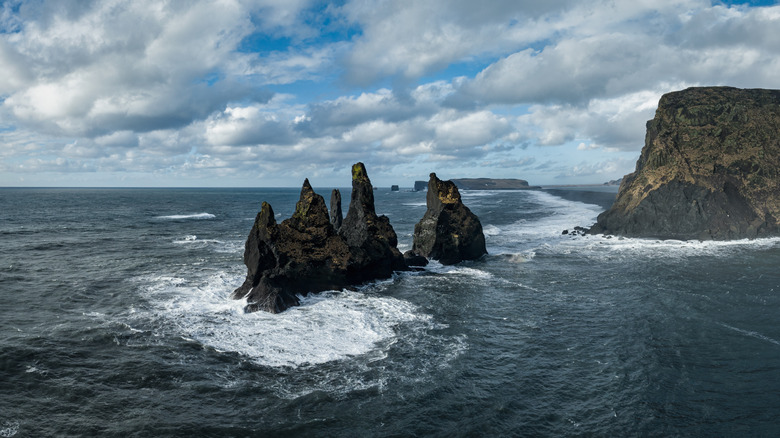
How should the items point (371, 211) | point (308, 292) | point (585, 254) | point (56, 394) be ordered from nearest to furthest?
point (56, 394) → point (308, 292) → point (371, 211) → point (585, 254)

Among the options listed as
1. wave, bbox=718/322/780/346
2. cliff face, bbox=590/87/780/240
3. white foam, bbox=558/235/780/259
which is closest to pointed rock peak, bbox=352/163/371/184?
white foam, bbox=558/235/780/259

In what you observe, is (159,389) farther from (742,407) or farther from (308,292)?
(742,407)

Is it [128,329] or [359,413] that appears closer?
[359,413]

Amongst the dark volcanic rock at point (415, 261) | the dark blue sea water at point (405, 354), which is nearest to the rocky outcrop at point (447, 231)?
the dark volcanic rock at point (415, 261)

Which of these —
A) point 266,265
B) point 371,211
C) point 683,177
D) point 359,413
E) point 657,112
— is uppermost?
point 657,112

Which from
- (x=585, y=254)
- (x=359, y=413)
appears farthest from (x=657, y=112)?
(x=359, y=413)

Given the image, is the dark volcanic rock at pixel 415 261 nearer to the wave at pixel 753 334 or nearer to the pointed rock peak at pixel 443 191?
the pointed rock peak at pixel 443 191

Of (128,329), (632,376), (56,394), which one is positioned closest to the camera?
(56,394)

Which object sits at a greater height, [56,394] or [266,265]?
[266,265]
